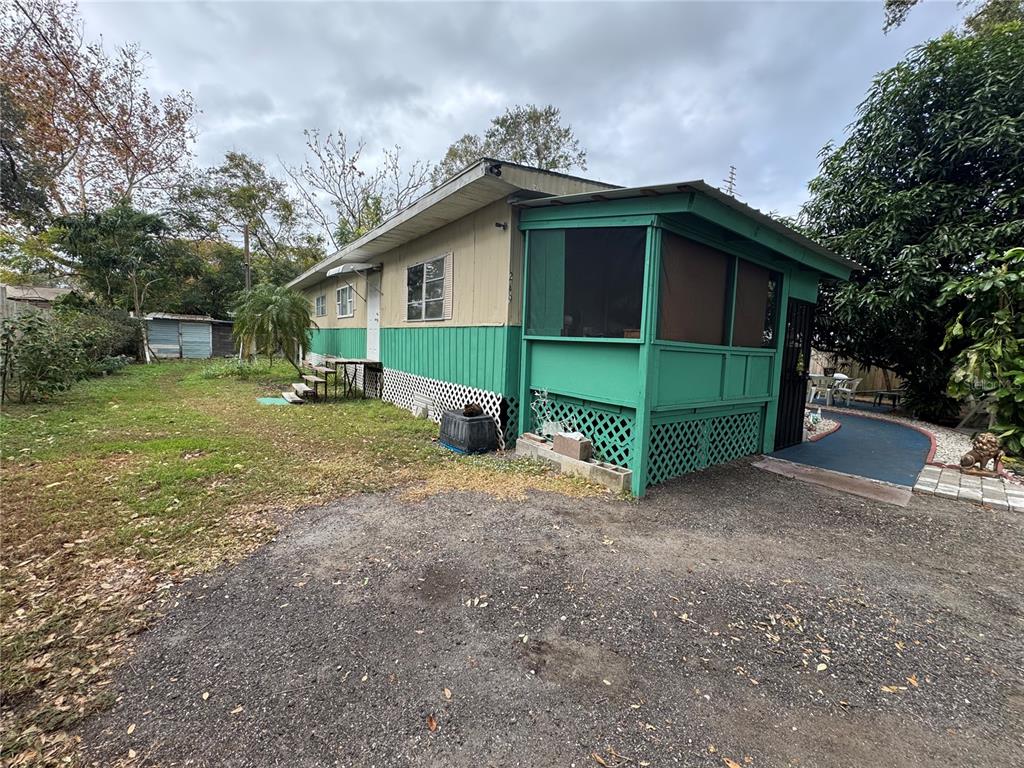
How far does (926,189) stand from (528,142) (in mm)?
17246

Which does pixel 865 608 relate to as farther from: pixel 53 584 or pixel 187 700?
pixel 53 584

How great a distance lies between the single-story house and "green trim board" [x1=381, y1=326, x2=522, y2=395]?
1386cm

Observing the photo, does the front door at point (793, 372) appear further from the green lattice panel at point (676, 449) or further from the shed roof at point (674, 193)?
the green lattice panel at point (676, 449)

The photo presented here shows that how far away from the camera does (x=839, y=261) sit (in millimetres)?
5832

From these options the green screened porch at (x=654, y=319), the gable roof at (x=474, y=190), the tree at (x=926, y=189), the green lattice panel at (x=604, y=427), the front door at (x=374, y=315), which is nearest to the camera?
the green screened porch at (x=654, y=319)

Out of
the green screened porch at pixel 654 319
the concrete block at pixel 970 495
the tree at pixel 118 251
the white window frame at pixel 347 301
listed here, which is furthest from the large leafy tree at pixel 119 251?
the concrete block at pixel 970 495

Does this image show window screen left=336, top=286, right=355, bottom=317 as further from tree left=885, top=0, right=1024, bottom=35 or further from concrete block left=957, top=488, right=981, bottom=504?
tree left=885, top=0, right=1024, bottom=35

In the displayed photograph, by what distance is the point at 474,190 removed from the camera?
16.6ft

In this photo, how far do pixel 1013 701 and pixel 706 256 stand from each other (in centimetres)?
391

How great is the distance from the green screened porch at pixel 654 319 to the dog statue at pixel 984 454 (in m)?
2.25

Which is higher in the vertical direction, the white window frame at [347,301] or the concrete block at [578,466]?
the white window frame at [347,301]

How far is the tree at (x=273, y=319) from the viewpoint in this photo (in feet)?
35.2

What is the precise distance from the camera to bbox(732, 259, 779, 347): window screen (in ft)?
17.0

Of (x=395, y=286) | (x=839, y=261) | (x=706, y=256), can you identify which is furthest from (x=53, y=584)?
(x=839, y=261)
